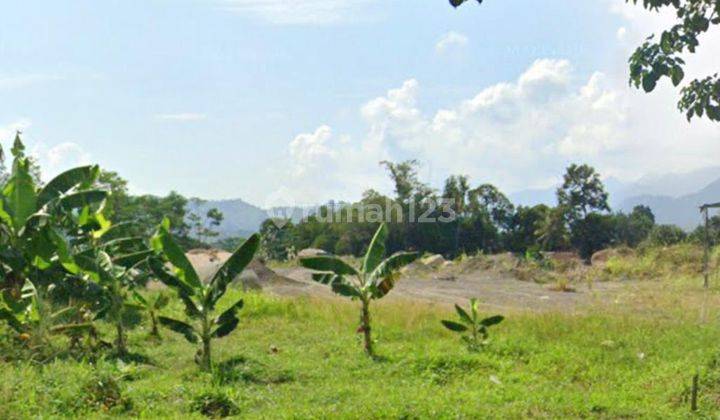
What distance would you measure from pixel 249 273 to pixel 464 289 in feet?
21.7

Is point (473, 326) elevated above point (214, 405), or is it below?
above

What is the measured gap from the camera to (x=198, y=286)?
10016 mm

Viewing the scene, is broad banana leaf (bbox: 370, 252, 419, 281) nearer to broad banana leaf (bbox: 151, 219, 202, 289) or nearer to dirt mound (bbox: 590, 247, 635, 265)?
broad banana leaf (bbox: 151, 219, 202, 289)

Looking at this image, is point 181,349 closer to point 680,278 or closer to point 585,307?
point 585,307

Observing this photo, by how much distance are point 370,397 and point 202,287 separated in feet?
10.1

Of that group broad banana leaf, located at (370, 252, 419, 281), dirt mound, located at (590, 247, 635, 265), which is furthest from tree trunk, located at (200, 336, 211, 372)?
dirt mound, located at (590, 247, 635, 265)

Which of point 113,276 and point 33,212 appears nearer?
point 33,212

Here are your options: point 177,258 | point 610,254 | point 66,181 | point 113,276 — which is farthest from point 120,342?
point 610,254

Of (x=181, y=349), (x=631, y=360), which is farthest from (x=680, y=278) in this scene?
(x=181, y=349)

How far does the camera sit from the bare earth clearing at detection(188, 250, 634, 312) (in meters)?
19.7

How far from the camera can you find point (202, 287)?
1006 cm

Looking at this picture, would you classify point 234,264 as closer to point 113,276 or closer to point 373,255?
point 113,276

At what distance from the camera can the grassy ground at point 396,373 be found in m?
7.48

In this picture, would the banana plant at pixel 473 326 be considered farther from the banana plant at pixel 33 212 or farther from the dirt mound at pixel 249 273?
the dirt mound at pixel 249 273
